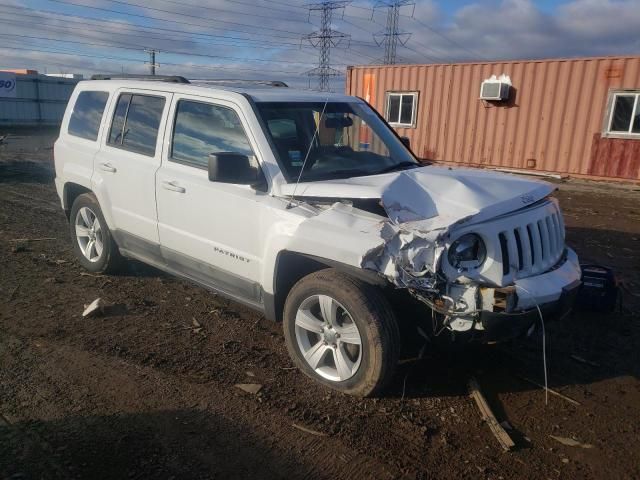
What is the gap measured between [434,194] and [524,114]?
1258 centimetres

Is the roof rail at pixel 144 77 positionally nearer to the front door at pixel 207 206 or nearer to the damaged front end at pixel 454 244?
the front door at pixel 207 206

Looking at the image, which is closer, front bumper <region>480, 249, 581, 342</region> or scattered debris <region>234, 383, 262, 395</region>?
front bumper <region>480, 249, 581, 342</region>

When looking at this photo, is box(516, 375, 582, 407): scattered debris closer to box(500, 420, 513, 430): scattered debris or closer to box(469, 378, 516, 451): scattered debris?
box(469, 378, 516, 451): scattered debris

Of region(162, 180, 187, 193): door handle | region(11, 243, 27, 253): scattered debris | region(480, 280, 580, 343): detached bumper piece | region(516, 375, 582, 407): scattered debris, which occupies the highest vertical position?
region(162, 180, 187, 193): door handle

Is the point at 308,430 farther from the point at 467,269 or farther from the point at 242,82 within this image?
the point at 242,82

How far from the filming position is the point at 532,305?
313 centimetres

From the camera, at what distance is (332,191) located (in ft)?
11.4

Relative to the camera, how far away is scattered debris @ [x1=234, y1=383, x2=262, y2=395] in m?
3.52

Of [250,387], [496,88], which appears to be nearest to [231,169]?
[250,387]

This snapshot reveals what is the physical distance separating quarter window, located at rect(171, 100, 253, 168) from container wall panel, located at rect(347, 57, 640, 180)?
1222 cm

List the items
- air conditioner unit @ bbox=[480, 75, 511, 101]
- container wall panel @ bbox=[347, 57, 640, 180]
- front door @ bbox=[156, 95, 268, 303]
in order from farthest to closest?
air conditioner unit @ bbox=[480, 75, 511, 101]
container wall panel @ bbox=[347, 57, 640, 180]
front door @ bbox=[156, 95, 268, 303]

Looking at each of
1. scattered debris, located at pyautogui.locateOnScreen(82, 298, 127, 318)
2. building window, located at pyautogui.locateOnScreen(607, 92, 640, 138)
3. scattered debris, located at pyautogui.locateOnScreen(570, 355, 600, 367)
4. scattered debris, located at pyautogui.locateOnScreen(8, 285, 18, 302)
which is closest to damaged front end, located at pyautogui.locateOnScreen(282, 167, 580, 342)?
scattered debris, located at pyautogui.locateOnScreen(570, 355, 600, 367)

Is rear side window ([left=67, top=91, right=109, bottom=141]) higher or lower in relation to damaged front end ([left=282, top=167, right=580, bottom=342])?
higher

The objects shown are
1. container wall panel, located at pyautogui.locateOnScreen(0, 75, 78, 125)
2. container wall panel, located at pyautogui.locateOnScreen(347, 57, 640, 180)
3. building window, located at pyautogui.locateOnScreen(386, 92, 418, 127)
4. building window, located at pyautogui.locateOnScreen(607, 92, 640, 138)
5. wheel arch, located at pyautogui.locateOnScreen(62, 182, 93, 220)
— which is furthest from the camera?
container wall panel, located at pyautogui.locateOnScreen(0, 75, 78, 125)
